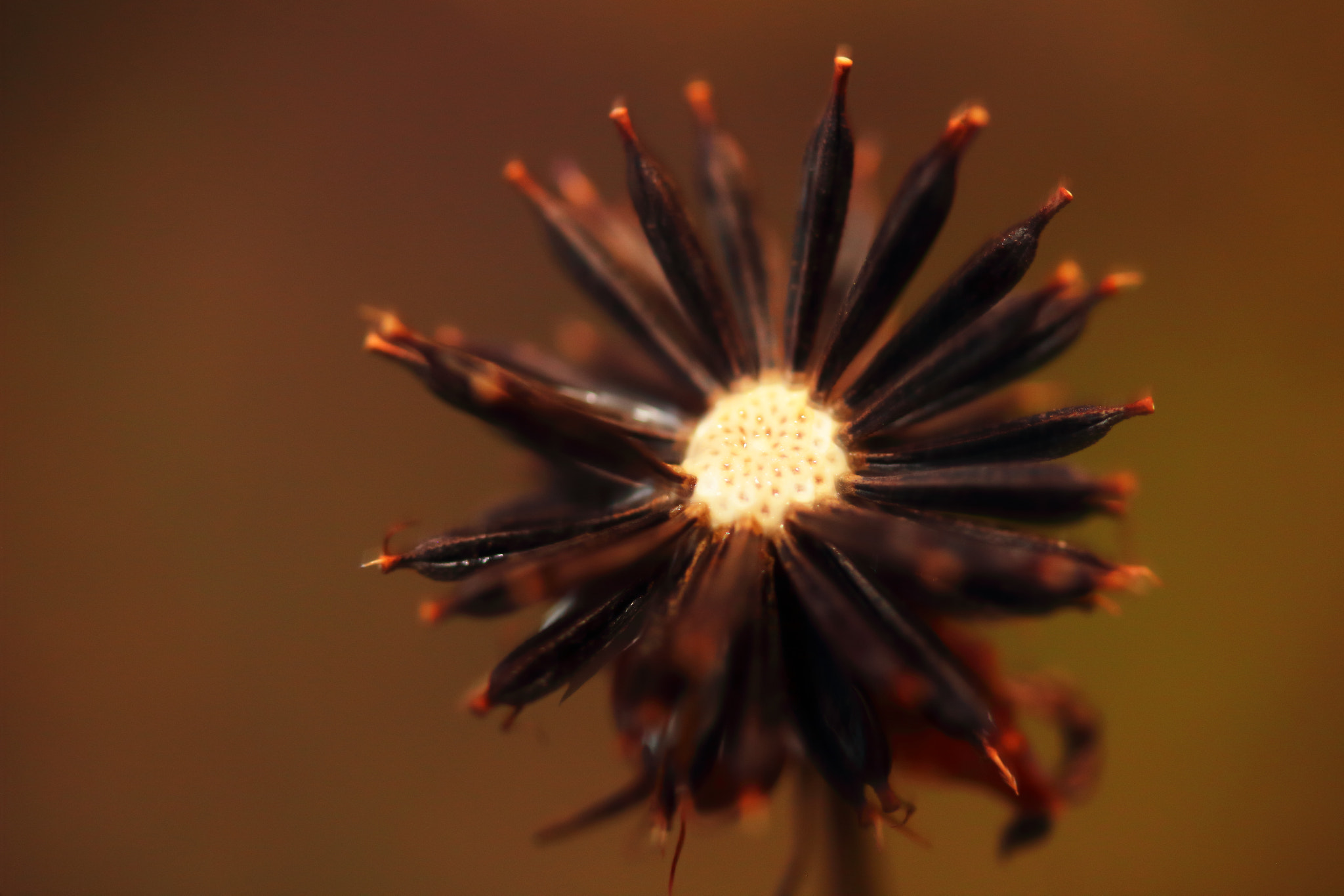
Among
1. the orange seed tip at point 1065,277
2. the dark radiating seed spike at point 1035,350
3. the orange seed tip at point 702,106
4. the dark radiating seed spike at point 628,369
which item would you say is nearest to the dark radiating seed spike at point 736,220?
the orange seed tip at point 702,106

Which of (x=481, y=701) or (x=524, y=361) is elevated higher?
(x=524, y=361)

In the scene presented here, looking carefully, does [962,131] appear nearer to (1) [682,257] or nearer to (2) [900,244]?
(2) [900,244]

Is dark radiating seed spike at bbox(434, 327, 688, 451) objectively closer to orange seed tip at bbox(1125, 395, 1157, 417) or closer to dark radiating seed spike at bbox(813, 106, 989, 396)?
dark radiating seed spike at bbox(813, 106, 989, 396)

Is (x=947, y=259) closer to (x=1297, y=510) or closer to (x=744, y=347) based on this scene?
(x=1297, y=510)

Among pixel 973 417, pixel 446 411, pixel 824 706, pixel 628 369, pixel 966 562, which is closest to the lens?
pixel 966 562

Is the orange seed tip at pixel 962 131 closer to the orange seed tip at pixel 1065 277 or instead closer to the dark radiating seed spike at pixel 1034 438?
the orange seed tip at pixel 1065 277

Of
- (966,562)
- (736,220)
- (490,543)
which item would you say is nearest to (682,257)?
(736,220)

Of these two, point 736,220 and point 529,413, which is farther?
point 736,220
